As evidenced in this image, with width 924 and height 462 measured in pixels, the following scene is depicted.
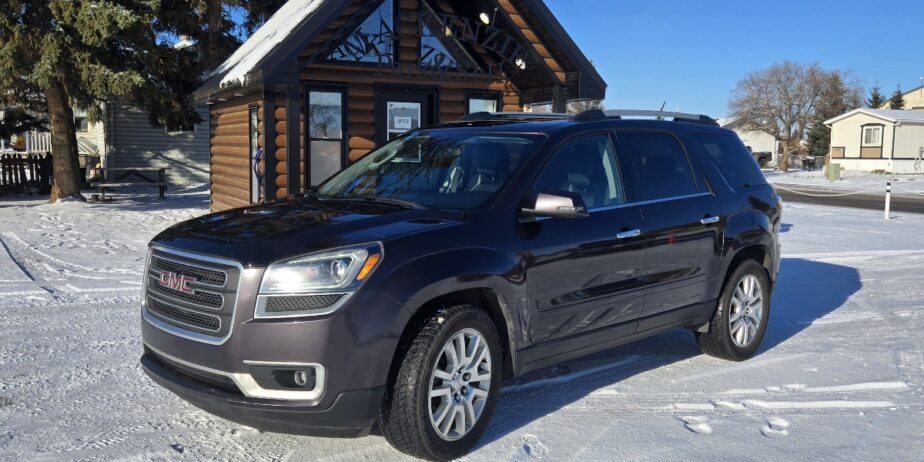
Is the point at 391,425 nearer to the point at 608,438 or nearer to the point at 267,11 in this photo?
the point at 608,438

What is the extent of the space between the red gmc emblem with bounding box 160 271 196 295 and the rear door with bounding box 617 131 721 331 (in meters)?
2.77

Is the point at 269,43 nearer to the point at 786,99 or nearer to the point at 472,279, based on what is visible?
the point at 472,279

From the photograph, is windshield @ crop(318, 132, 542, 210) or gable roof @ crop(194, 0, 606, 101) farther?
gable roof @ crop(194, 0, 606, 101)

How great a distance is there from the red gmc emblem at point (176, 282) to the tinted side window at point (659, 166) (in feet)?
9.24

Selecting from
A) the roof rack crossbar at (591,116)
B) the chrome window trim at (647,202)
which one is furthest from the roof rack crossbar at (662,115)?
the chrome window trim at (647,202)

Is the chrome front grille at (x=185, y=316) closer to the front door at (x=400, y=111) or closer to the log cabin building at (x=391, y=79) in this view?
the log cabin building at (x=391, y=79)

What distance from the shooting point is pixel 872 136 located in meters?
49.6

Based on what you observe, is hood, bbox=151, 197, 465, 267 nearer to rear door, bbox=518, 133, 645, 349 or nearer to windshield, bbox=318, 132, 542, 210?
windshield, bbox=318, 132, 542, 210

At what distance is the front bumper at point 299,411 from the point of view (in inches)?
137

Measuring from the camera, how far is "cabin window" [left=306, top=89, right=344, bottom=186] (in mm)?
12125

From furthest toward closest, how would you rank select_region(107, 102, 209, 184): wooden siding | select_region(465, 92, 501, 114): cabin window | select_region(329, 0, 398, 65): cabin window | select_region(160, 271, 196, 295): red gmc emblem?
select_region(107, 102, 209, 184): wooden siding
select_region(465, 92, 501, 114): cabin window
select_region(329, 0, 398, 65): cabin window
select_region(160, 271, 196, 295): red gmc emblem

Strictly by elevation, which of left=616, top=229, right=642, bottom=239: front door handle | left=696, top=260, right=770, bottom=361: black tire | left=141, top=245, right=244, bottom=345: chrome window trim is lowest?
left=696, top=260, right=770, bottom=361: black tire

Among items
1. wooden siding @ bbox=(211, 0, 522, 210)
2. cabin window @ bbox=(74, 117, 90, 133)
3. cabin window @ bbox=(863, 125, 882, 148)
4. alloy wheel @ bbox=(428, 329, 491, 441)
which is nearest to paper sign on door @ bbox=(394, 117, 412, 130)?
wooden siding @ bbox=(211, 0, 522, 210)

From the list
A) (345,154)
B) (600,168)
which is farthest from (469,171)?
(345,154)
